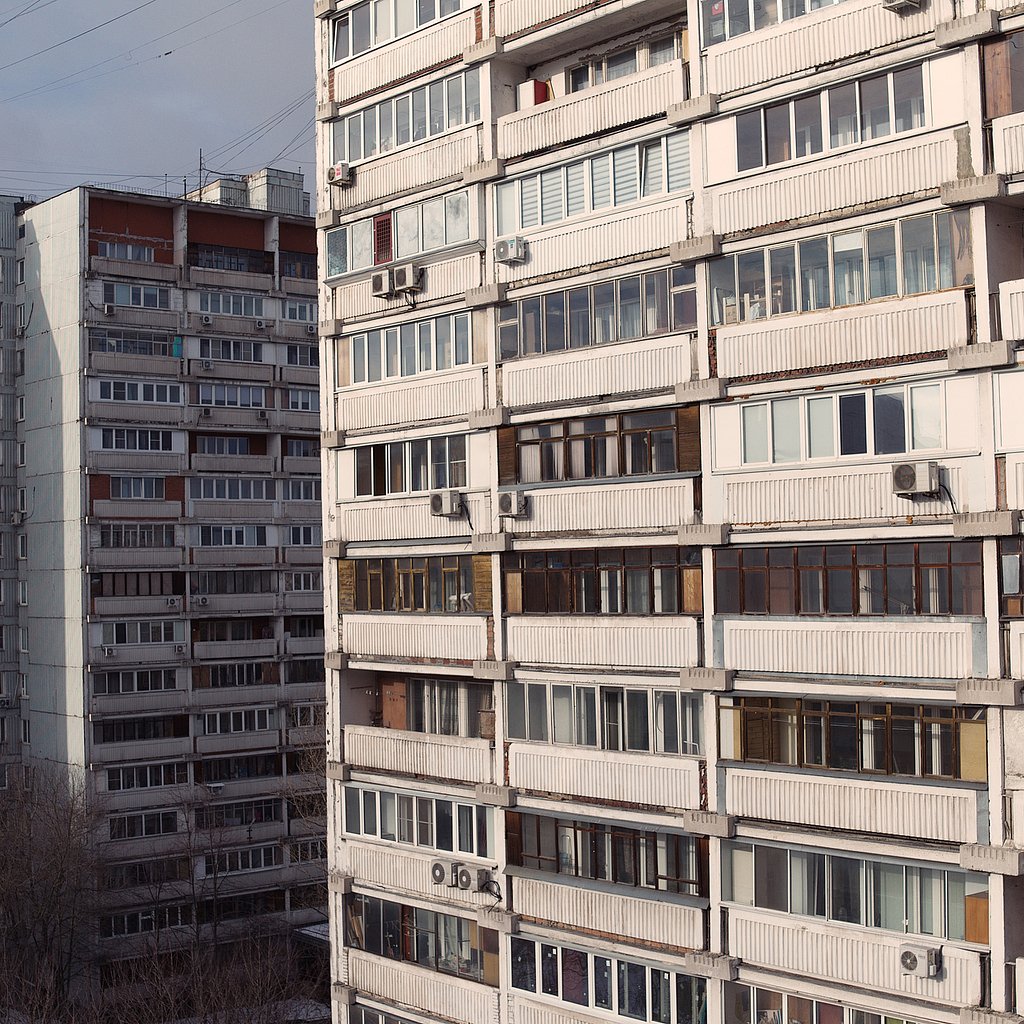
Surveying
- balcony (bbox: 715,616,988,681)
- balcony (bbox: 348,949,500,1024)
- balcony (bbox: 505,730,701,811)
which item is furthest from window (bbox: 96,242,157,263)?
balcony (bbox: 715,616,988,681)

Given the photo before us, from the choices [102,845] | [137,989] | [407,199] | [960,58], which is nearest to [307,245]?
[102,845]

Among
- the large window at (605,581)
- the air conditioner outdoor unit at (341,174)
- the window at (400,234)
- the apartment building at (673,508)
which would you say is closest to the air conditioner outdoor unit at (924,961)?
the apartment building at (673,508)

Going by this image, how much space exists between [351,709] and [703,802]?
892 centimetres

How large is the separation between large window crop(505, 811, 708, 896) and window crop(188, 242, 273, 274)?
118 feet

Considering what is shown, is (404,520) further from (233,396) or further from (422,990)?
(233,396)

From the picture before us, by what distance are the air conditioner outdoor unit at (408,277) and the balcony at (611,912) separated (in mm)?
10692

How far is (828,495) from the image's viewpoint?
21469mm

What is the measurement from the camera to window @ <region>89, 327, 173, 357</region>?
177ft

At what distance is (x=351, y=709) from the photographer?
96.8ft

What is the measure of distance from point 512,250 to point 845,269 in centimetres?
644

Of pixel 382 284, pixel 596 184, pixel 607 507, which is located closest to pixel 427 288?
pixel 382 284

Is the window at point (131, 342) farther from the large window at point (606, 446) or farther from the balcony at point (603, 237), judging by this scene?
the large window at point (606, 446)

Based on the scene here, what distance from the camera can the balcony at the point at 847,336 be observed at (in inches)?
795

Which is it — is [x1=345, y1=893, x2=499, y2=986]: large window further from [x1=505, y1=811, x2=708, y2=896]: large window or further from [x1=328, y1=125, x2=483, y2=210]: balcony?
[x1=328, y1=125, x2=483, y2=210]: balcony
